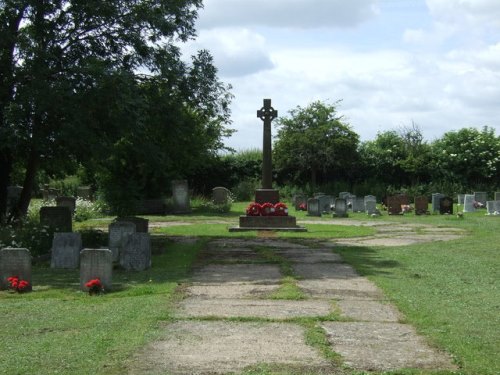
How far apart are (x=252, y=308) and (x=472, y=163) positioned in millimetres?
37281

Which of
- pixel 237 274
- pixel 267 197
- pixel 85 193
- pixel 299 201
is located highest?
pixel 85 193

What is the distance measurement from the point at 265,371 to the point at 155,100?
12.0 m

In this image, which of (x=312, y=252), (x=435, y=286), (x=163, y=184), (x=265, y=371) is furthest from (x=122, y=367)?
(x=163, y=184)

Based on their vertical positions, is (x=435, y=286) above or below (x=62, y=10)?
below

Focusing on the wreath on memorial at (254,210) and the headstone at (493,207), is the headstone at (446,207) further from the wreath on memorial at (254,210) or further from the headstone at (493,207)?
the wreath on memorial at (254,210)

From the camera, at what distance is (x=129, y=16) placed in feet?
56.9

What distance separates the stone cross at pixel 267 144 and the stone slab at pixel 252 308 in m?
15.1

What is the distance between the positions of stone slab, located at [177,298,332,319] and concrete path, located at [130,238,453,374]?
0.04 feet

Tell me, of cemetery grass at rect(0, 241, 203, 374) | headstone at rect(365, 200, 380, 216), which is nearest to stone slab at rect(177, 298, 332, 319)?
cemetery grass at rect(0, 241, 203, 374)

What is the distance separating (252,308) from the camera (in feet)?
30.1

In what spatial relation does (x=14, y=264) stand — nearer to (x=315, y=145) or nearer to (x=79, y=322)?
(x=79, y=322)

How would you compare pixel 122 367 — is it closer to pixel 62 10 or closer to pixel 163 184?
pixel 62 10

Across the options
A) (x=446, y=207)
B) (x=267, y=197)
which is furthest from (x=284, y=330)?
(x=446, y=207)

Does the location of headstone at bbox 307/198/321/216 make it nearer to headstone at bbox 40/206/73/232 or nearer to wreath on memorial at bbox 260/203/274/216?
wreath on memorial at bbox 260/203/274/216
